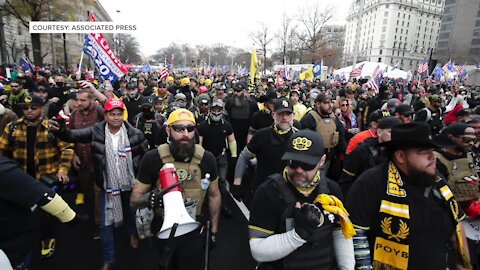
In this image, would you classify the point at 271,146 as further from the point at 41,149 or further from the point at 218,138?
the point at 41,149

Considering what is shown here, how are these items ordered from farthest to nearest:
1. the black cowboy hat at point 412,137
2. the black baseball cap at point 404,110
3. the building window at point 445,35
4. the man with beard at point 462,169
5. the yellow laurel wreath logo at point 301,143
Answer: the building window at point 445,35, the black baseball cap at point 404,110, the man with beard at point 462,169, the yellow laurel wreath logo at point 301,143, the black cowboy hat at point 412,137

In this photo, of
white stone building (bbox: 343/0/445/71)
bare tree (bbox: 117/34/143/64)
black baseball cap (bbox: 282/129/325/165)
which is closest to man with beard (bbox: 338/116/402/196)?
black baseball cap (bbox: 282/129/325/165)

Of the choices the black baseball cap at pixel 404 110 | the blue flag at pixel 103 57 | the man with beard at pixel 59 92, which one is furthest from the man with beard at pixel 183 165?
the blue flag at pixel 103 57

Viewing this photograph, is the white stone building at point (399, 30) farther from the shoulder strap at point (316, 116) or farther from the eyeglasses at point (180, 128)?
the eyeglasses at point (180, 128)

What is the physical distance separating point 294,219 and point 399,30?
147081mm

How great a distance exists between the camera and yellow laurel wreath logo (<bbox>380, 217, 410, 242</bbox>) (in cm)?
216

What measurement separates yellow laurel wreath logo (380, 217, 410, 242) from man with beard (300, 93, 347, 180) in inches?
130

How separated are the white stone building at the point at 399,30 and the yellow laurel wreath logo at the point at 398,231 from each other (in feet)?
412

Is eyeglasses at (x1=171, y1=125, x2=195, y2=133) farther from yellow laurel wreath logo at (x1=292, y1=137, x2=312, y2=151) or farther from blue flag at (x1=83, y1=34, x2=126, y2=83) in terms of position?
blue flag at (x1=83, y1=34, x2=126, y2=83)

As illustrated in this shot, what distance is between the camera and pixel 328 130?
5562 millimetres

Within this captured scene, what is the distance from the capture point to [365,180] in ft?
7.63

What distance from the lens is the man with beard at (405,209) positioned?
2.17 metres

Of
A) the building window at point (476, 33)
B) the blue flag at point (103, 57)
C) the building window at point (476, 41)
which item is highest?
the building window at point (476, 33)

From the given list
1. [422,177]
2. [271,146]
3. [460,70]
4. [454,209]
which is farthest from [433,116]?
[460,70]
